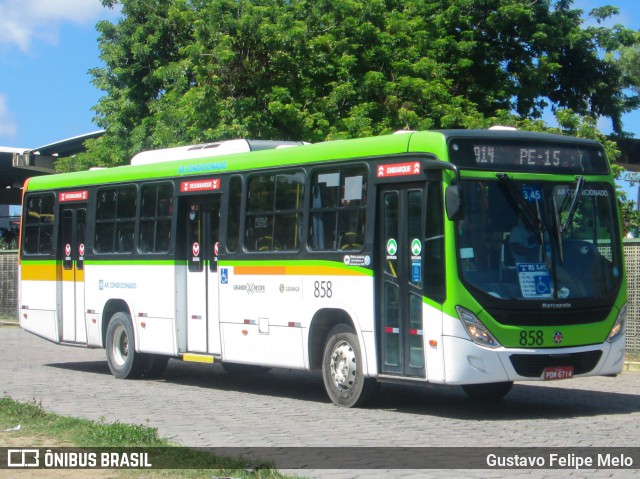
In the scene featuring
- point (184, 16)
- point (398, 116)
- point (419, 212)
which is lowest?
point (419, 212)

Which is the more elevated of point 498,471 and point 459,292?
point 459,292

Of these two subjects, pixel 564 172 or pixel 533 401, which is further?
pixel 533 401

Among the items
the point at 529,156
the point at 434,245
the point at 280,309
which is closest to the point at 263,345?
the point at 280,309

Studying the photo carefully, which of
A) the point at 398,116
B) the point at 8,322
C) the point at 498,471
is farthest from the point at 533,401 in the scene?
the point at 8,322

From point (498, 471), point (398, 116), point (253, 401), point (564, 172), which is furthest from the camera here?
point (398, 116)

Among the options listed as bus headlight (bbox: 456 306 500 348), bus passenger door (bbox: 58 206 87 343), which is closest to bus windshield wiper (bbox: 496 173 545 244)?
bus headlight (bbox: 456 306 500 348)

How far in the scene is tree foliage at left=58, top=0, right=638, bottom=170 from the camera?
24812mm

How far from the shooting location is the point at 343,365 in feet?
42.8

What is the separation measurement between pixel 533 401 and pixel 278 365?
10.7ft

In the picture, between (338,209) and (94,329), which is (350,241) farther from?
(94,329)

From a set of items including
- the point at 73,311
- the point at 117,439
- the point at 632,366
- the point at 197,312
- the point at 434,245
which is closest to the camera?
the point at 117,439

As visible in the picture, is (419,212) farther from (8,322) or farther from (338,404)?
(8,322)

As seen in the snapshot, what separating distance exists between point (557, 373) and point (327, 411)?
2.66 m

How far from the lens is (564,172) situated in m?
12.5
